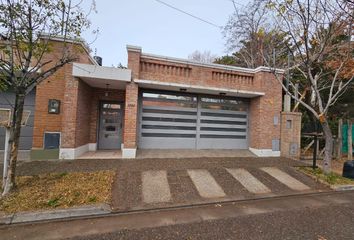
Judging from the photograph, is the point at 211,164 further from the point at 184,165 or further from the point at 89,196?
the point at 89,196

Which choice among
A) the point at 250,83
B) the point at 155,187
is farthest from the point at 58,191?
the point at 250,83

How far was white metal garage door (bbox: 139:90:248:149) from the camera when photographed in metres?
9.09

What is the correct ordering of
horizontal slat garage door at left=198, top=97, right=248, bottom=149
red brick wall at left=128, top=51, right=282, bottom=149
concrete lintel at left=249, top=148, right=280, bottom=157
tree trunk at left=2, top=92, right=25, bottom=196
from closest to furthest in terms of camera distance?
tree trunk at left=2, top=92, right=25, bottom=196 < red brick wall at left=128, top=51, right=282, bottom=149 < concrete lintel at left=249, top=148, right=280, bottom=157 < horizontal slat garage door at left=198, top=97, right=248, bottom=149

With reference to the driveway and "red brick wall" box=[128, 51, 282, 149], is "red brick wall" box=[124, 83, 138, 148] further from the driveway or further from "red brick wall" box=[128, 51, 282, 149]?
"red brick wall" box=[128, 51, 282, 149]

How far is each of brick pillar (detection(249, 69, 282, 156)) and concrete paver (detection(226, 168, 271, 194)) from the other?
2916 millimetres

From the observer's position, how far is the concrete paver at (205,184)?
5.24 metres

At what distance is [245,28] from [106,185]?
16649mm

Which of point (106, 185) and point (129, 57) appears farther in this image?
point (129, 57)

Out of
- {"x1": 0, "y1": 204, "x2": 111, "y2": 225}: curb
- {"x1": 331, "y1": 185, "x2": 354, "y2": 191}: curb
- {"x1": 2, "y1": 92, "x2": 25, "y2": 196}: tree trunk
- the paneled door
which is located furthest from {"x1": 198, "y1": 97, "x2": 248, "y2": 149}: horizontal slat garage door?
{"x1": 2, "y1": 92, "x2": 25, "y2": 196}: tree trunk

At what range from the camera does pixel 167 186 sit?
18.0 feet

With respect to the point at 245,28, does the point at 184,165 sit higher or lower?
lower

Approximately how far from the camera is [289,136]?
9.58m

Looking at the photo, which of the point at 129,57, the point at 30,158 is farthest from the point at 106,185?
the point at 129,57

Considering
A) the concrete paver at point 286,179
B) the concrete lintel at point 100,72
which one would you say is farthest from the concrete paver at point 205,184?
the concrete lintel at point 100,72
